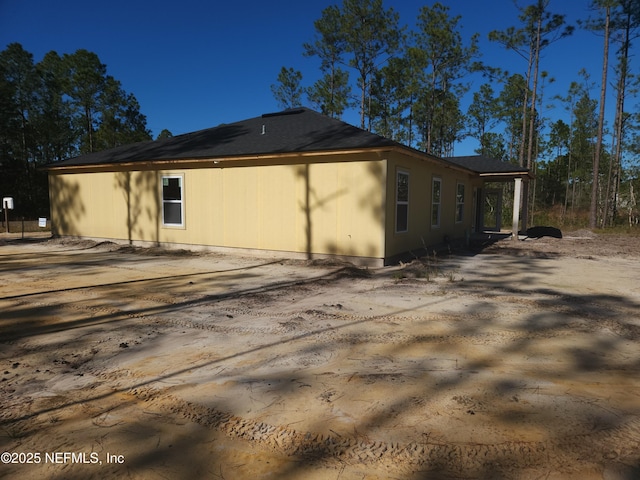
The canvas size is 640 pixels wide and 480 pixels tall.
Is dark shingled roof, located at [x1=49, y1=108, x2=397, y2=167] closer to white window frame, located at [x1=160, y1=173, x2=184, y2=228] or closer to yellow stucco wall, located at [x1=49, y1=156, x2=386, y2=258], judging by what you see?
yellow stucco wall, located at [x1=49, y1=156, x2=386, y2=258]

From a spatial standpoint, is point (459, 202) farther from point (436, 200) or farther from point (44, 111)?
point (44, 111)

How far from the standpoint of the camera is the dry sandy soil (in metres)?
2.11

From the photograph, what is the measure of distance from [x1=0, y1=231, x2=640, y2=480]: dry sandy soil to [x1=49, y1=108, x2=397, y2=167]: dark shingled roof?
3.99m

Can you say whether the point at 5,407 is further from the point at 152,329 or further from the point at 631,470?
the point at 631,470

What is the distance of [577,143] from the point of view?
3603 cm

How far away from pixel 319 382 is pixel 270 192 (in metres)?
7.36

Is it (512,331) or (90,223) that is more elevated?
(90,223)

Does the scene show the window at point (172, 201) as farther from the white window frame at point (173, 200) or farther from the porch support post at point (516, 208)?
the porch support post at point (516, 208)

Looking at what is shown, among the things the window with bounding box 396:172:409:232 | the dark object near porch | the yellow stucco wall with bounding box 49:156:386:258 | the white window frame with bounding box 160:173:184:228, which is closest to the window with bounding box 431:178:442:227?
the window with bounding box 396:172:409:232

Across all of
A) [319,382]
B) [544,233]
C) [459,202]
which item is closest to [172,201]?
[319,382]

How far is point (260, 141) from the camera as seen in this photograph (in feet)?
35.3

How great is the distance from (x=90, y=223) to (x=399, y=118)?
24888mm

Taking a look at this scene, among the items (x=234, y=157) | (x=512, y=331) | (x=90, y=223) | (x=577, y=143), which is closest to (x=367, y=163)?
(x=234, y=157)

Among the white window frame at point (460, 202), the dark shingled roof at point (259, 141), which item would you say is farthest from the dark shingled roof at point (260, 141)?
the white window frame at point (460, 202)
